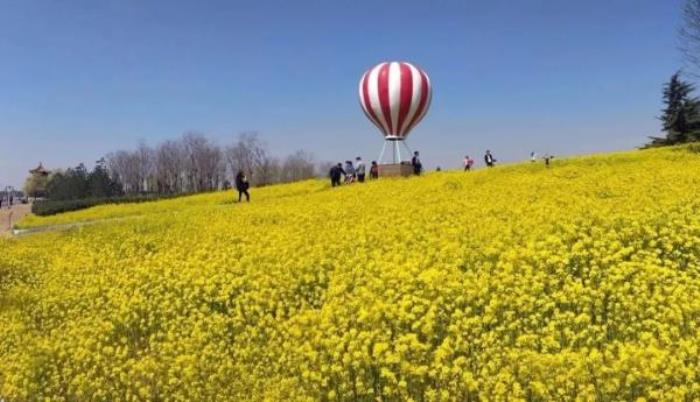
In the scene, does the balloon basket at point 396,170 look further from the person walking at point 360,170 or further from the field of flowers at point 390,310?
the field of flowers at point 390,310

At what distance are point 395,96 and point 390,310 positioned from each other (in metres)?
28.0

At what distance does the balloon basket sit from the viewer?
38.9 meters

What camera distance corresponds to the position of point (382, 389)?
7176 mm

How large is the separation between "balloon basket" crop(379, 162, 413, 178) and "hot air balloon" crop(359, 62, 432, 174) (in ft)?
6.95

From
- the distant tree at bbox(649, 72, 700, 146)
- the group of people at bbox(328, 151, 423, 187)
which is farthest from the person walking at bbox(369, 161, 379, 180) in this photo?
the distant tree at bbox(649, 72, 700, 146)

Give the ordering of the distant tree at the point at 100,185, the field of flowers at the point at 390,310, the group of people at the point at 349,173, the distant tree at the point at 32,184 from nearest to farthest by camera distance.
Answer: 1. the field of flowers at the point at 390,310
2. the group of people at the point at 349,173
3. the distant tree at the point at 100,185
4. the distant tree at the point at 32,184

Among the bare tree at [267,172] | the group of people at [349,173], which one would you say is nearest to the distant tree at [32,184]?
the bare tree at [267,172]

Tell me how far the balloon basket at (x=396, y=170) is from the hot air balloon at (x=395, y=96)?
2119 millimetres

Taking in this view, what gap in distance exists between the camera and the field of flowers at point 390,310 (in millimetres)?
6781

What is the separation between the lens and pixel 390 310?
833 centimetres

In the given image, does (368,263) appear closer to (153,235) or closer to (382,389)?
(382,389)

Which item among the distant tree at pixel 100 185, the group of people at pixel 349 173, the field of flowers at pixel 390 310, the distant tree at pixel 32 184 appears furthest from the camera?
the distant tree at pixel 32 184

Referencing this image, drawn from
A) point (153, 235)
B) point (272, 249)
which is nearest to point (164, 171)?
point (153, 235)

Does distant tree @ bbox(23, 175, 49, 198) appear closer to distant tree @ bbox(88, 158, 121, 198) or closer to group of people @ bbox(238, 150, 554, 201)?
distant tree @ bbox(88, 158, 121, 198)
